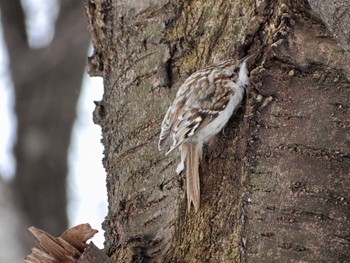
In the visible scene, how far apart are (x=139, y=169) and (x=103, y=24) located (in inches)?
20.7

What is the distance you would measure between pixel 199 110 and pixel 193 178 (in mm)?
345

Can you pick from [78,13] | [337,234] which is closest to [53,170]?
[78,13]

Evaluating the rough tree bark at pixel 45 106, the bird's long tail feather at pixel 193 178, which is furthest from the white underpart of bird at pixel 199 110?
the rough tree bark at pixel 45 106

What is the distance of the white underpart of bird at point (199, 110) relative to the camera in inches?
90.7

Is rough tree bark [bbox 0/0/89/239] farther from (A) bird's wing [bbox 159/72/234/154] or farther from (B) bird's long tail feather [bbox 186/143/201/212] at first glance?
(B) bird's long tail feather [bbox 186/143/201/212]

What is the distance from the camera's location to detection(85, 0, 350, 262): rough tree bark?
205 centimetres

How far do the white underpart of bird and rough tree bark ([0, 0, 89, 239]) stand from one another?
6.07ft

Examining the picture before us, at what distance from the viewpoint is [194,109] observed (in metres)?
2.55

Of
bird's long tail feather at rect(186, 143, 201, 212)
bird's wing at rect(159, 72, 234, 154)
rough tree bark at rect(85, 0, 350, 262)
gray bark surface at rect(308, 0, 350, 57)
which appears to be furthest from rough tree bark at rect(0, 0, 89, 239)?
gray bark surface at rect(308, 0, 350, 57)

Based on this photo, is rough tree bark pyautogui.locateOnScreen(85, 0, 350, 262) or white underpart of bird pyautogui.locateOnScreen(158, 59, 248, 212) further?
white underpart of bird pyautogui.locateOnScreen(158, 59, 248, 212)

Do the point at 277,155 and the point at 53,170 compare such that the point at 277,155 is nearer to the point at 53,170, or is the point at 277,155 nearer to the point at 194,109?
the point at 194,109

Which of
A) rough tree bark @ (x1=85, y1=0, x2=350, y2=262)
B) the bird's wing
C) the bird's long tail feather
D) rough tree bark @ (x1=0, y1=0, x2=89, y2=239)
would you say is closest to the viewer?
rough tree bark @ (x1=85, y1=0, x2=350, y2=262)

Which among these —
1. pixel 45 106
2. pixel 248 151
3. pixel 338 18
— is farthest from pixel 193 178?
pixel 45 106

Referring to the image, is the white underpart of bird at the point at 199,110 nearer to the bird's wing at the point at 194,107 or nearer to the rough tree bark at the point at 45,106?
the bird's wing at the point at 194,107
